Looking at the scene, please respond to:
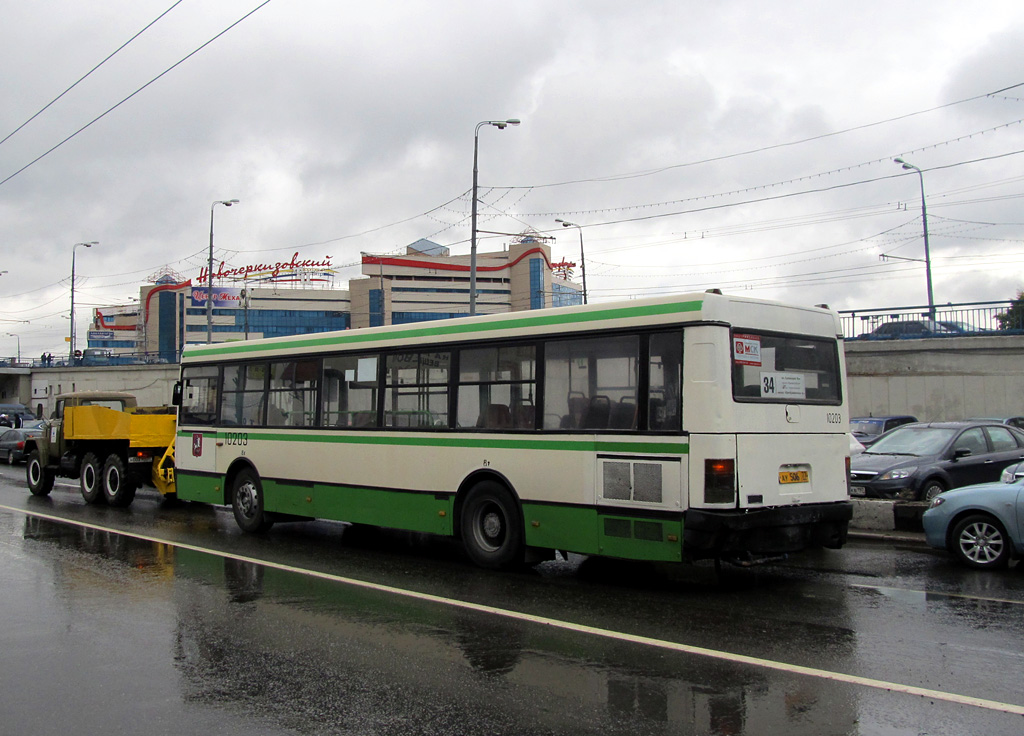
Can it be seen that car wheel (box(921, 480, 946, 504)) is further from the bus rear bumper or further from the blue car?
the bus rear bumper

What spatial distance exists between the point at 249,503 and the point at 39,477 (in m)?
8.86

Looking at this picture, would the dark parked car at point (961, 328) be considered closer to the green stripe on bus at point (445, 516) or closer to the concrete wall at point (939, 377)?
the concrete wall at point (939, 377)

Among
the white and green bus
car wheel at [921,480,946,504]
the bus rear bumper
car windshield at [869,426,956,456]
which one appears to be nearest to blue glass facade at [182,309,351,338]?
car windshield at [869,426,956,456]

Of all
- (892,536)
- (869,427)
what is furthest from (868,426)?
(892,536)

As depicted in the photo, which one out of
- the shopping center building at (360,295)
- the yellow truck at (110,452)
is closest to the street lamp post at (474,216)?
the yellow truck at (110,452)

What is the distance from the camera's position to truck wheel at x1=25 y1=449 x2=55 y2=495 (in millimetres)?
19422

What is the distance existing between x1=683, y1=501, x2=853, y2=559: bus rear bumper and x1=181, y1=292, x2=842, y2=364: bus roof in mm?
1740

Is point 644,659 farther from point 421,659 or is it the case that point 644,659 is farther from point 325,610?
point 325,610

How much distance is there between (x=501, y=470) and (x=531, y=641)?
318 centimetres

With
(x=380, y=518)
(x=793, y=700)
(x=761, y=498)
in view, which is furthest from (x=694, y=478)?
(x=380, y=518)

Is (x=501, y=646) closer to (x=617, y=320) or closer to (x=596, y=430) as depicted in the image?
(x=596, y=430)

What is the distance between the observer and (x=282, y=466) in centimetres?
1268

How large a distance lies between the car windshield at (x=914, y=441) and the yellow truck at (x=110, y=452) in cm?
1261

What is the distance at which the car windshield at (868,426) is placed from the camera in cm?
2345
